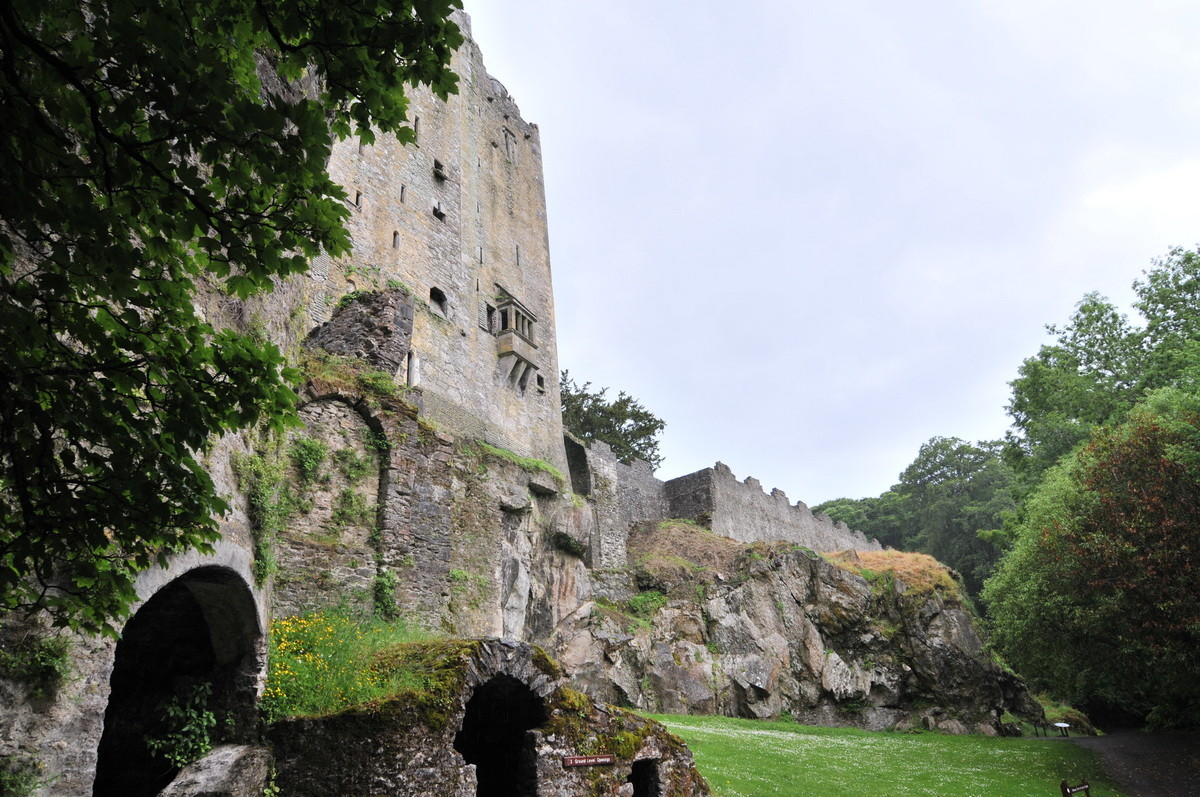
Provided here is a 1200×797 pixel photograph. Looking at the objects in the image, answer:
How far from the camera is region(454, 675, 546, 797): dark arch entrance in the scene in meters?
9.59

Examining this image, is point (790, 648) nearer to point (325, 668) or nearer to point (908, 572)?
point (908, 572)

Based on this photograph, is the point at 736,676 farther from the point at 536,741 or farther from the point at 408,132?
the point at 408,132

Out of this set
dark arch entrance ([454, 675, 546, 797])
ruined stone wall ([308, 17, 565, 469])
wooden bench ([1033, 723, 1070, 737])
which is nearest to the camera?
dark arch entrance ([454, 675, 546, 797])

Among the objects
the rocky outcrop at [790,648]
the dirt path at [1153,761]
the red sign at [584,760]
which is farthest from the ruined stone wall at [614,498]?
the red sign at [584,760]

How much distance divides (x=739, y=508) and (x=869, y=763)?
21.0m

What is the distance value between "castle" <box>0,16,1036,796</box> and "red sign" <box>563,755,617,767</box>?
0.63 metres

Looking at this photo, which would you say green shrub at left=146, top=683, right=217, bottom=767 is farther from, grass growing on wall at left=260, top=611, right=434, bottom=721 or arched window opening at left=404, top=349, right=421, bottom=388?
arched window opening at left=404, top=349, right=421, bottom=388

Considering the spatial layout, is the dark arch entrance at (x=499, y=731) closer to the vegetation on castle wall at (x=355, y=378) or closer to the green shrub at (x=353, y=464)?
the green shrub at (x=353, y=464)

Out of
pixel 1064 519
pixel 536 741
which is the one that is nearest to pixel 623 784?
pixel 536 741

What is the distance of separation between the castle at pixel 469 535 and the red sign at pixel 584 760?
629 millimetres

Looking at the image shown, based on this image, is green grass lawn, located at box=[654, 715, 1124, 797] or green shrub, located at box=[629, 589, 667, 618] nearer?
green grass lawn, located at box=[654, 715, 1124, 797]

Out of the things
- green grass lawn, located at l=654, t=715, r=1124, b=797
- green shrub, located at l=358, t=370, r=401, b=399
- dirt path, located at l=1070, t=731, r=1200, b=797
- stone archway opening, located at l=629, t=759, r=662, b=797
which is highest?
green shrub, located at l=358, t=370, r=401, b=399

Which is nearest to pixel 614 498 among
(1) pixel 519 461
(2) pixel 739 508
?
(1) pixel 519 461

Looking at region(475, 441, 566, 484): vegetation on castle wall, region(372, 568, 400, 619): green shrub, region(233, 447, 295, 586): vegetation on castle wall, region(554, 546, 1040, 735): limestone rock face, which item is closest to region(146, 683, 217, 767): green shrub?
region(233, 447, 295, 586): vegetation on castle wall
